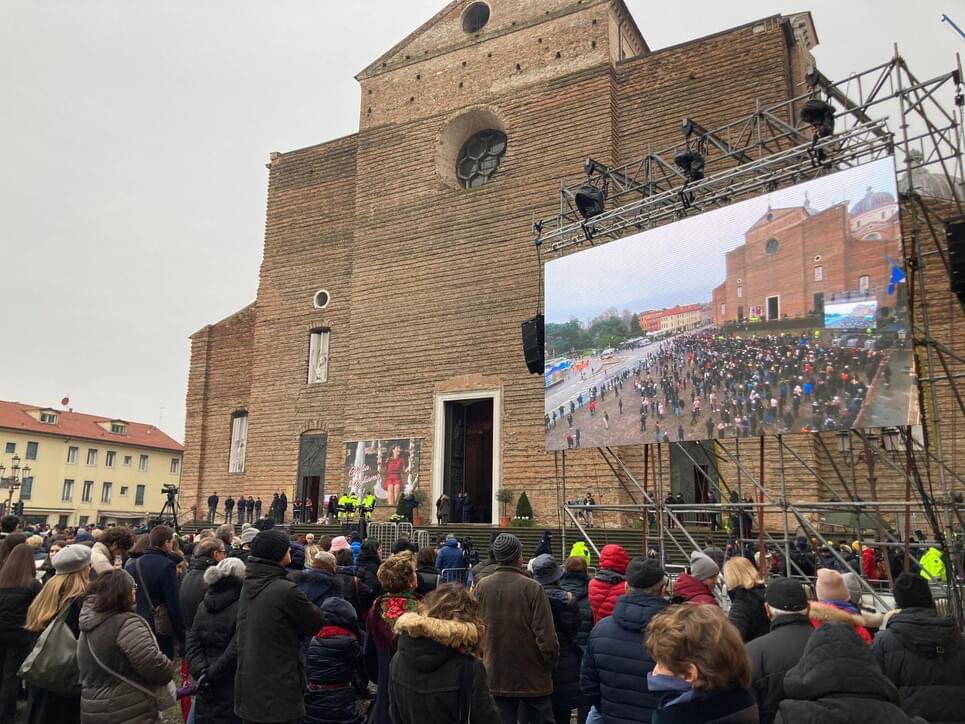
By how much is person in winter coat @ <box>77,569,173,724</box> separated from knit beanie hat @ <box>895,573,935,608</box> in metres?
3.46

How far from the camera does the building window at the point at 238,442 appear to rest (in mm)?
23938

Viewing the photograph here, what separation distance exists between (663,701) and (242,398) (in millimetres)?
23457

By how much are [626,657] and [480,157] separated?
754 inches

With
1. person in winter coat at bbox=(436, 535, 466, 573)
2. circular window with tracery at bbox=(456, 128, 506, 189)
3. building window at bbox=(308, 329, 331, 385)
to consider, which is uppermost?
circular window with tracery at bbox=(456, 128, 506, 189)

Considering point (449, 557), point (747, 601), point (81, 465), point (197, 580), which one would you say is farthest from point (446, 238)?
point (81, 465)

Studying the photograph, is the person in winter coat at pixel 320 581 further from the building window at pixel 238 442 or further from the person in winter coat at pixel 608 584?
the building window at pixel 238 442

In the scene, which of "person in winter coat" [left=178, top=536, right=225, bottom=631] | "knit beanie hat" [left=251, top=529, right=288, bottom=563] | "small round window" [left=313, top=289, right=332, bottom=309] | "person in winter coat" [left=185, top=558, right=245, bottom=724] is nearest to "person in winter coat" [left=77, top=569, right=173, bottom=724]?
"person in winter coat" [left=185, top=558, right=245, bottom=724]

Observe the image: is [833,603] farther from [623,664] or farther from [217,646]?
[217,646]

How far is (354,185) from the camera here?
2322cm

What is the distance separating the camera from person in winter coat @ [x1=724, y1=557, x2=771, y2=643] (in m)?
3.93

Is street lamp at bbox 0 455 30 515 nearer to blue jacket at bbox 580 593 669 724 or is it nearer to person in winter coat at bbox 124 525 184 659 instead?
person in winter coat at bbox 124 525 184 659

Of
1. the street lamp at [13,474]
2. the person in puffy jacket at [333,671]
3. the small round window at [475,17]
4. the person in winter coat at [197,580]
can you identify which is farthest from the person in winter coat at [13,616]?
the street lamp at [13,474]

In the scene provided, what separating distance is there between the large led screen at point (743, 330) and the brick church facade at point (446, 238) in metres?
5.27

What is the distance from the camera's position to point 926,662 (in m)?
3.29
